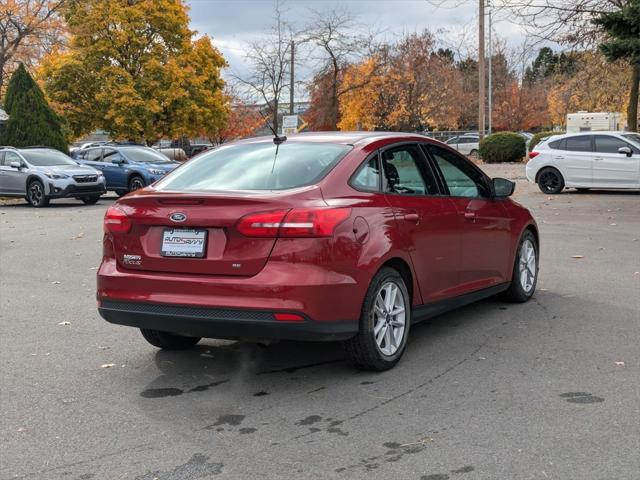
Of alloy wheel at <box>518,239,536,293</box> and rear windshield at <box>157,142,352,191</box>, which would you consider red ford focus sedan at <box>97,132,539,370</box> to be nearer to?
rear windshield at <box>157,142,352,191</box>

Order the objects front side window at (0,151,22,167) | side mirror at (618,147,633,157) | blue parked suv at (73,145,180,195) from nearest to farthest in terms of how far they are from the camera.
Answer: side mirror at (618,147,633,157) < front side window at (0,151,22,167) < blue parked suv at (73,145,180,195)

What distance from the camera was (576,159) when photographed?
20.5 m

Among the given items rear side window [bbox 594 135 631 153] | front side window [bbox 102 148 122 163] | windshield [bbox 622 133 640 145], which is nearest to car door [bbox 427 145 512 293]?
rear side window [bbox 594 135 631 153]

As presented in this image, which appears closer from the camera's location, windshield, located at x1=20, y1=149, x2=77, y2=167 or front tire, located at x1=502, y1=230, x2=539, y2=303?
front tire, located at x1=502, y1=230, x2=539, y2=303

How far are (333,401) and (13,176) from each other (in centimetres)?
1983

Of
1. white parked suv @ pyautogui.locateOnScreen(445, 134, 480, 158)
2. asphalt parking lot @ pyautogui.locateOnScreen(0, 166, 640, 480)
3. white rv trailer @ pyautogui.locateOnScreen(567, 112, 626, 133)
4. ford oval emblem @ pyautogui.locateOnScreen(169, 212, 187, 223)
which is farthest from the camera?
white parked suv @ pyautogui.locateOnScreen(445, 134, 480, 158)

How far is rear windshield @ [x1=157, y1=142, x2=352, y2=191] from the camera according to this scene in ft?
17.2

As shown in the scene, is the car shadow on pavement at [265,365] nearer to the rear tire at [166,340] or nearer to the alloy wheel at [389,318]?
the rear tire at [166,340]

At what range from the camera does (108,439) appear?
4199mm

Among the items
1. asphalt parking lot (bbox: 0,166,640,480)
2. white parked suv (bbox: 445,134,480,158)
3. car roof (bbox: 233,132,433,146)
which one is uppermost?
white parked suv (bbox: 445,134,480,158)

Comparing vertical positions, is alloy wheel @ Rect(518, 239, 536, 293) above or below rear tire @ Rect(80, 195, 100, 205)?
below

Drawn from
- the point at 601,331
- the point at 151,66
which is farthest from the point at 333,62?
the point at 601,331

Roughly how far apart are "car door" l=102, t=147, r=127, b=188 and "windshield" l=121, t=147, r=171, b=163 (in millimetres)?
276

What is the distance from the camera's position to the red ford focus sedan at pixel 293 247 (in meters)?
4.79
